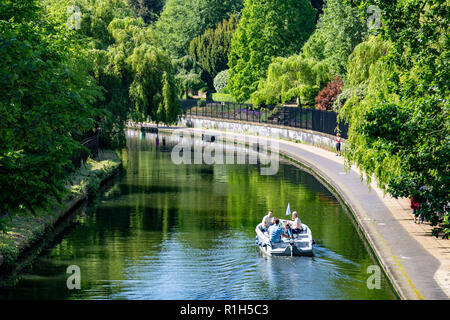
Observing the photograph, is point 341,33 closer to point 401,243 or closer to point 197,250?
point 197,250

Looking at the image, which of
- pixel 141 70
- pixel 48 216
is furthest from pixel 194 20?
pixel 48 216

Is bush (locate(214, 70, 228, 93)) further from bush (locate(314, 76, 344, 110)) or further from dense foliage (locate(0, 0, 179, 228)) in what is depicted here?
dense foliage (locate(0, 0, 179, 228))

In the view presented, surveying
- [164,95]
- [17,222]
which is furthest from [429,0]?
[164,95]

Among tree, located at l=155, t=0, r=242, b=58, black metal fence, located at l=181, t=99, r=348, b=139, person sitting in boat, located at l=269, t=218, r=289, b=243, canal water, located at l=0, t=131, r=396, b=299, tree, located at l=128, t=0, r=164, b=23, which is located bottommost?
canal water, located at l=0, t=131, r=396, b=299

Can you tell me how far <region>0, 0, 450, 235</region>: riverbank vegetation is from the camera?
17.5 m

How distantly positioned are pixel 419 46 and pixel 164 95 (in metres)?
27.6

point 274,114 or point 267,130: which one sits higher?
point 274,114

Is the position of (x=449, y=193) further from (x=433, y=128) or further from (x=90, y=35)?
(x=90, y=35)

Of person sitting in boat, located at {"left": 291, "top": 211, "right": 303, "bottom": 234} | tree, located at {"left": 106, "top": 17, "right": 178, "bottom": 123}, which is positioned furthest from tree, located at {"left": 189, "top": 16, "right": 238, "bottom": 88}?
person sitting in boat, located at {"left": 291, "top": 211, "right": 303, "bottom": 234}

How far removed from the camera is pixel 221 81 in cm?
9694

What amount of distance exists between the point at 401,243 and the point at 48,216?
1387 cm

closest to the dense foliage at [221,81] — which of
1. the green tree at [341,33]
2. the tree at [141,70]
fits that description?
the green tree at [341,33]

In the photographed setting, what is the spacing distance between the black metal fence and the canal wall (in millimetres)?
495

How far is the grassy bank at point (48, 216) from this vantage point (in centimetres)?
2253
